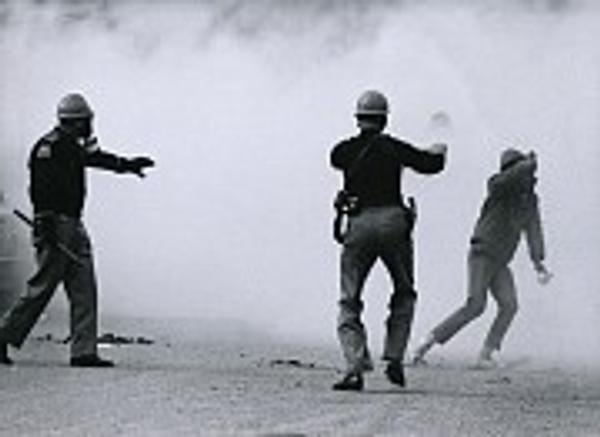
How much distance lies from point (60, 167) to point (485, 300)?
12.5 feet

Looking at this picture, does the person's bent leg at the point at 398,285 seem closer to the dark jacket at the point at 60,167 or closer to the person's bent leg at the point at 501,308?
the dark jacket at the point at 60,167

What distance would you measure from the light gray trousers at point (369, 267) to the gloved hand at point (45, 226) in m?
1.97

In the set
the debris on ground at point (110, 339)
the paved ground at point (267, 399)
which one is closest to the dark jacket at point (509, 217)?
the paved ground at point (267, 399)

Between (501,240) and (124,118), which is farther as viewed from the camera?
(124,118)

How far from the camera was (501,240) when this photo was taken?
1549 centimetres

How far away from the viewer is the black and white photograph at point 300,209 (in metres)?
11.8

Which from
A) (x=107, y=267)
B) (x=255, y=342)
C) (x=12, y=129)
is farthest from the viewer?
(x=12, y=129)

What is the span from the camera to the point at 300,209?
75.2 feet

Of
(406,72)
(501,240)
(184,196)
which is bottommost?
(501,240)

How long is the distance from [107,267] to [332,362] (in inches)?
321

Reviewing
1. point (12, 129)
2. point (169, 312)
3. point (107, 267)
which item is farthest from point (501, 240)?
point (12, 129)

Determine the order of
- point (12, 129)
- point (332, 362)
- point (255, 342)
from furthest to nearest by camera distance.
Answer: point (12, 129) < point (255, 342) < point (332, 362)

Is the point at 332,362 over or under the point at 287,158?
under

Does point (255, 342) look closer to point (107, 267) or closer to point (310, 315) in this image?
point (310, 315)
